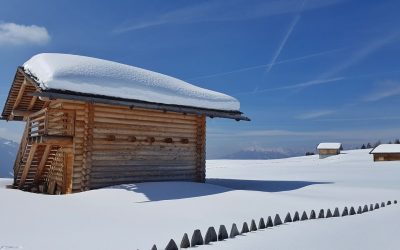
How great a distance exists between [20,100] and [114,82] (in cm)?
615

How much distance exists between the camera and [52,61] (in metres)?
15.5

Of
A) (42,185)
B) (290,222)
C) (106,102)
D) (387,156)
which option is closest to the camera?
(290,222)

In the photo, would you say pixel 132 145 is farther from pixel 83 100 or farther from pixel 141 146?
pixel 83 100

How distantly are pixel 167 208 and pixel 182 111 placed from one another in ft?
21.7

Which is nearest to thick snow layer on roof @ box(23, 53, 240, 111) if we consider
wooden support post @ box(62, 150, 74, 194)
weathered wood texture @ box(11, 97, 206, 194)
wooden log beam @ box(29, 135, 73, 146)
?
weathered wood texture @ box(11, 97, 206, 194)

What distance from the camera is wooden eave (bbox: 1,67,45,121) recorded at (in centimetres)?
1750

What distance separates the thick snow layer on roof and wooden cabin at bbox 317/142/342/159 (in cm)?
6565

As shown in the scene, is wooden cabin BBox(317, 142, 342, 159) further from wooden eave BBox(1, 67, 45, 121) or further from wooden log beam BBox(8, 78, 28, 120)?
wooden log beam BBox(8, 78, 28, 120)

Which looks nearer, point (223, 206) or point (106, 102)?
point (223, 206)

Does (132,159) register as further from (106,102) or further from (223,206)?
(223,206)

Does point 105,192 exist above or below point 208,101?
below

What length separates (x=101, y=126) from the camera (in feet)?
49.6

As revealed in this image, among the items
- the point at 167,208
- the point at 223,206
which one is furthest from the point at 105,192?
the point at 223,206

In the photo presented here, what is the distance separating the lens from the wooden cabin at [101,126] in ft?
47.6
